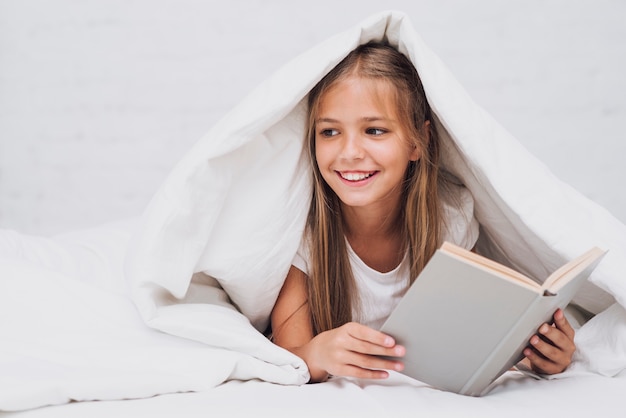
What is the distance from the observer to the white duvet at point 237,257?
3.37 feet

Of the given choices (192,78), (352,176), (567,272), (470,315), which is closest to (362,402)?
(470,315)

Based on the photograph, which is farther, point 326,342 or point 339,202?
point 339,202

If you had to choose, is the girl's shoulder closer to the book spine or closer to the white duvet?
the white duvet

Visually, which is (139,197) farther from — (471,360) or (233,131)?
(471,360)

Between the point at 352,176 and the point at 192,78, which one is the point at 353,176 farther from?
the point at 192,78

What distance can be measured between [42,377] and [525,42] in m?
1.82

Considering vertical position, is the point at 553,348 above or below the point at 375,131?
below

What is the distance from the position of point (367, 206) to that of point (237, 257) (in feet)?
1.03

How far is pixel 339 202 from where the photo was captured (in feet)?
4.62

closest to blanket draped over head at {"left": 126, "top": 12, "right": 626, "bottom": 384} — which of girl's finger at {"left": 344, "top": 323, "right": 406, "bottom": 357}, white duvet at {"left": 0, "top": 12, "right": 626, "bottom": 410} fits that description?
white duvet at {"left": 0, "top": 12, "right": 626, "bottom": 410}

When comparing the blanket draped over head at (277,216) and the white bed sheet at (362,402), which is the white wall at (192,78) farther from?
the white bed sheet at (362,402)

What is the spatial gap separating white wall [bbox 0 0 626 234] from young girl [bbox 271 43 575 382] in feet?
3.36

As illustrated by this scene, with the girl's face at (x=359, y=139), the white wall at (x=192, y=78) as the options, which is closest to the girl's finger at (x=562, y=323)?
the girl's face at (x=359, y=139)

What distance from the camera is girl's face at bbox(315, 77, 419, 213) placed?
124 cm
